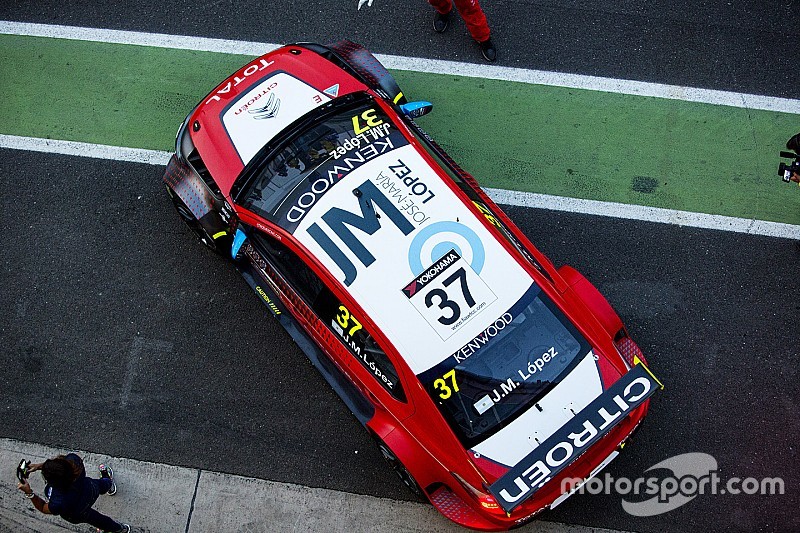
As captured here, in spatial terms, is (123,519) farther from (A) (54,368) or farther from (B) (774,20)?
(B) (774,20)

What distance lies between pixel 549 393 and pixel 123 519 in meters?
3.54

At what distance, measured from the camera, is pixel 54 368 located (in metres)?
5.92

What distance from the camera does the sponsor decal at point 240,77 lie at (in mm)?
5664

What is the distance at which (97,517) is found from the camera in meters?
5.02

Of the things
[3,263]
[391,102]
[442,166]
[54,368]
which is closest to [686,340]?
[442,166]

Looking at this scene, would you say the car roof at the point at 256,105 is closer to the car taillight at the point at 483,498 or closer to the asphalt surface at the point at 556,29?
the asphalt surface at the point at 556,29

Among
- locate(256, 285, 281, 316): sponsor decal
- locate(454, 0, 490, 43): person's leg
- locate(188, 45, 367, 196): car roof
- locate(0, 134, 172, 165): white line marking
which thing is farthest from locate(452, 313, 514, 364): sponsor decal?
locate(0, 134, 172, 165): white line marking

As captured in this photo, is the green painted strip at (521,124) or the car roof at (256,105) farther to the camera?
the green painted strip at (521,124)

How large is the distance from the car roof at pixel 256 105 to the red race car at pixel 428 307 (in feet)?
0.07

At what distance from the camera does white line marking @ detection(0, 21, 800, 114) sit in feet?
21.4

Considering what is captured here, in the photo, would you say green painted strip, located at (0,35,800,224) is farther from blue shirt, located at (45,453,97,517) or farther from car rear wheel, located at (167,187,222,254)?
blue shirt, located at (45,453,97,517)

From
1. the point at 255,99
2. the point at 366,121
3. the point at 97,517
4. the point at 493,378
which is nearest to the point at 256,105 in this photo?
the point at 255,99

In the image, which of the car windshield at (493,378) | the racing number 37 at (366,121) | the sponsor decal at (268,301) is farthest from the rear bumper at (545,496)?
the racing number 37 at (366,121)

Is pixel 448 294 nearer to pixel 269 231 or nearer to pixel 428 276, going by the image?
pixel 428 276
